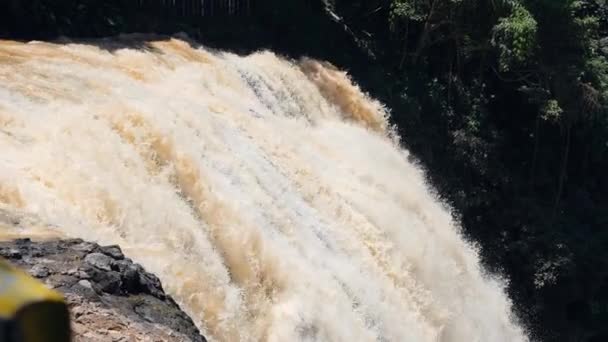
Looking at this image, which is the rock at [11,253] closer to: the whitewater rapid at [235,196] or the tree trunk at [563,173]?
the whitewater rapid at [235,196]

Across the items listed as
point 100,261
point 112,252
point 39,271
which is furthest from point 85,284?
point 112,252

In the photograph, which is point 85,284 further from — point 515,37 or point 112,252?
point 515,37

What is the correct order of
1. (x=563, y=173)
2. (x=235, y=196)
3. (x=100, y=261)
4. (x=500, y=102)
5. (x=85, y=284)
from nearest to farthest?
(x=85, y=284) → (x=100, y=261) → (x=235, y=196) → (x=563, y=173) → (x=500, y=102)

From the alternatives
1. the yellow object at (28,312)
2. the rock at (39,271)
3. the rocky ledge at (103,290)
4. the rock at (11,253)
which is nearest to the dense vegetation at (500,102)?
the rocky ledge at (103,290)

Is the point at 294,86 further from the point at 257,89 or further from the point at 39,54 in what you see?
the point at 39,54

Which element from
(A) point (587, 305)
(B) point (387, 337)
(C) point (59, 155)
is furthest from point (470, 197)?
(C) point (59, 155)
